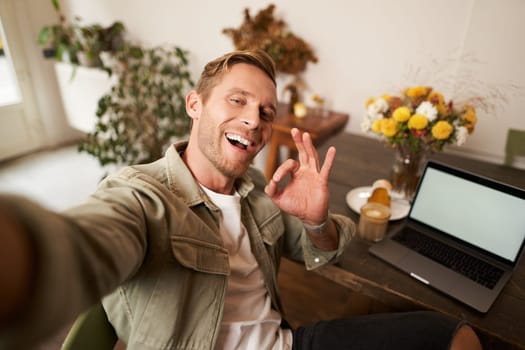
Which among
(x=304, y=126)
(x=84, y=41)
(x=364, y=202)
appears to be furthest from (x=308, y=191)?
(x=84, y=41)

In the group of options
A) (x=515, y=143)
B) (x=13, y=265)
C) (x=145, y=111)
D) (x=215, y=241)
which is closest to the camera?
(x=13, y=265)

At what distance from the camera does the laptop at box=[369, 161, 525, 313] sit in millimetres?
991

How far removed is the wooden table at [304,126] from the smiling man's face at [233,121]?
1.19 metres

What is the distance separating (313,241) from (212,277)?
361 millimetres

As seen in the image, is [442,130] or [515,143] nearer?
[442,130]

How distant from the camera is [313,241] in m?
1.05

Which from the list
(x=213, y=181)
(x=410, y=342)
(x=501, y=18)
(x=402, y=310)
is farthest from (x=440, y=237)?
(x=501, y=18)

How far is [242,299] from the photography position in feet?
3.15

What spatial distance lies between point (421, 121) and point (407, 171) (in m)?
0.25

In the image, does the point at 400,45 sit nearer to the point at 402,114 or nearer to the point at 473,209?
the point at 402,114

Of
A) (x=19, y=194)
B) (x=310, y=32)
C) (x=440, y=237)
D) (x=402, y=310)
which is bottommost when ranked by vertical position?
(x=402, y=310)

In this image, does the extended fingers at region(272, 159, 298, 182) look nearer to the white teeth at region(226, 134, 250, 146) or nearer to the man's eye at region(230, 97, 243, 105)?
the white teeth at region(226, 134, 250, 146)

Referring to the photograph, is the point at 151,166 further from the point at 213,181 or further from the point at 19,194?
the point at 19,194

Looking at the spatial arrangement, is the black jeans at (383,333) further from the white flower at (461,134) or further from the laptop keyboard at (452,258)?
the white flower at (461,134)
